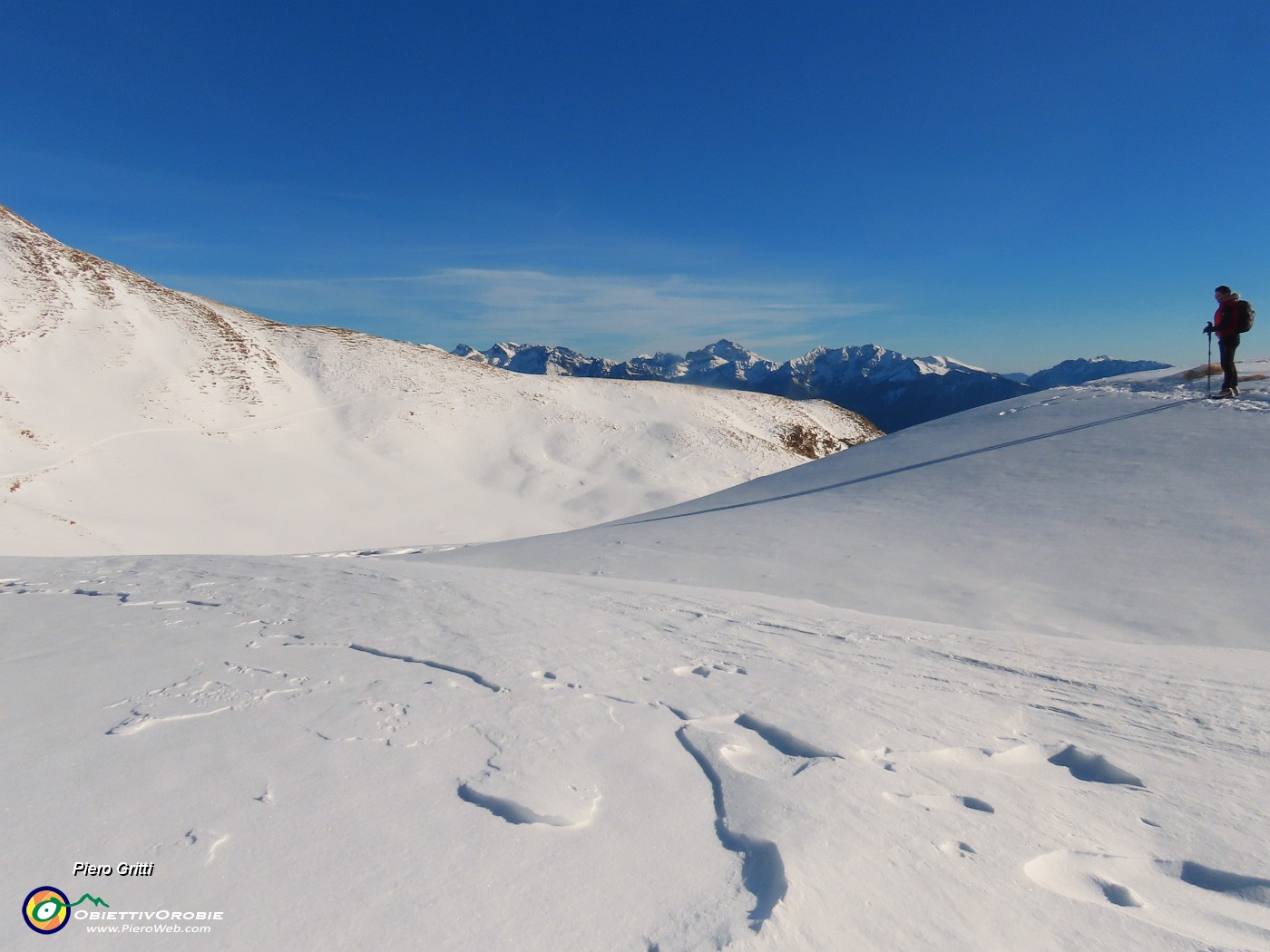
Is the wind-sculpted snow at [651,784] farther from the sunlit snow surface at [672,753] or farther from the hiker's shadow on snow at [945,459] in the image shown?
the hiker's shadow on snow at [945,459]

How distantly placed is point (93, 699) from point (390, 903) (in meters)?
2.67

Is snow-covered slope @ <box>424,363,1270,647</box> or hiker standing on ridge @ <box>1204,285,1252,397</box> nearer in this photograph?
snow-covered slope @ <box>424,363,1270,647</box>

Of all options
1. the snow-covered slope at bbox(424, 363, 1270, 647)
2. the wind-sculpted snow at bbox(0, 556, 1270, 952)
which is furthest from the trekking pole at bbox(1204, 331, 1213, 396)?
the wind-sculpted snow at bbox(0, 556, 1270, 952)

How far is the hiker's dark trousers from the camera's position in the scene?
10.4 metres

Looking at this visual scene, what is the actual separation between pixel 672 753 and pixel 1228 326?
42.4 ft

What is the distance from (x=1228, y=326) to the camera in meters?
10.6

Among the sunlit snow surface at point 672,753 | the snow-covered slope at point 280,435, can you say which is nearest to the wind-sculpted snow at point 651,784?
the sunlit snow surface at point 672,753

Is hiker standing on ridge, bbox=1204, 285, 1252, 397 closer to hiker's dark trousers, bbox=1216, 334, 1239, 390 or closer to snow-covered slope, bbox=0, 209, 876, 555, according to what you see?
hiker's dark trousers, bbox=1216, 334, 1239, 390

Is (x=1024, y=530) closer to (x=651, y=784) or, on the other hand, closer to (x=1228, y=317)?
(x=651, y=784)

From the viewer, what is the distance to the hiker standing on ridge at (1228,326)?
10.4 m

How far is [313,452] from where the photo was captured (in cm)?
2864

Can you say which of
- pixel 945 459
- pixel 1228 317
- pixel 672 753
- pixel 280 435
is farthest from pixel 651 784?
pixel 280 435

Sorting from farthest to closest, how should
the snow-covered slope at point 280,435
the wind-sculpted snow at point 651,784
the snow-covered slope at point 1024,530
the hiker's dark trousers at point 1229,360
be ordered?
the snow-covered slope at point 280,435
the hiker's dark trousers at point 1229,360
the snow-covered slope at point 1024,530
the wind-sculpted snow at point 651,784

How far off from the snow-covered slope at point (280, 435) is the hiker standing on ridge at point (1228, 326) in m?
19.7
